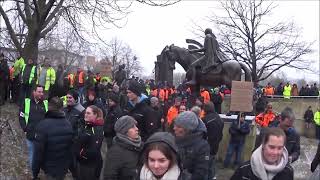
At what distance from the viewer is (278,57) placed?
131ft

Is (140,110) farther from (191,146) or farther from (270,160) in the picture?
(270,160)

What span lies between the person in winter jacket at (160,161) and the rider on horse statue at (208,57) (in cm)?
1279

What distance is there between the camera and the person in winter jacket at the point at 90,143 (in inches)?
255

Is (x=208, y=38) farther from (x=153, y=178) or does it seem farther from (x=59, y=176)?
(x=153, y=178)

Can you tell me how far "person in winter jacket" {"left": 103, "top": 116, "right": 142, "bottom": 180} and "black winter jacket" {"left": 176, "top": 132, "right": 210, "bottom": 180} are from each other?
1.74 feet

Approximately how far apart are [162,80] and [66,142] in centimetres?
1666

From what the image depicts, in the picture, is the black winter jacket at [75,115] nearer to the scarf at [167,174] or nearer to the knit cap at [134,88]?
the knit cap at [134,88]

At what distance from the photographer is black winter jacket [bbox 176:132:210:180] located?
5156 millimetres

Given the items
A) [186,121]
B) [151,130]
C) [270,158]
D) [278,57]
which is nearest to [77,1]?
[151,130]

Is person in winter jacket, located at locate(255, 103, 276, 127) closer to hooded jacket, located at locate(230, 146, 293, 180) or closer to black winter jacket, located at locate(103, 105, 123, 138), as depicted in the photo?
black winter jacket, located at locate(103, 105, 123, 138)

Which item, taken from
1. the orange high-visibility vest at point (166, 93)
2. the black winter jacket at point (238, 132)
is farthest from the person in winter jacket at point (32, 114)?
the orange high-visibility vest at point (166, 93)

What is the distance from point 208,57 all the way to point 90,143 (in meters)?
10.7

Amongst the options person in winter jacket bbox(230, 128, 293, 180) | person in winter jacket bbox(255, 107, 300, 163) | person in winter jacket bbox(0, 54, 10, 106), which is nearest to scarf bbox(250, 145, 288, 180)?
person in winter jacket bbox(230, 128, 293, 180)

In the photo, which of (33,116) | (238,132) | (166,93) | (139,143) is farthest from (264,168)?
(166,93)
